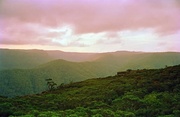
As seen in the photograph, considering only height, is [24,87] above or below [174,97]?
below

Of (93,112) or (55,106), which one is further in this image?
(55,106)

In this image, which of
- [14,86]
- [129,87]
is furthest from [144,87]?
[14,86]

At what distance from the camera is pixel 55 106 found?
108 ft

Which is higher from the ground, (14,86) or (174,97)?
(174,97)

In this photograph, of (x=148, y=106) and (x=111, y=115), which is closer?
(x=111, y=115)

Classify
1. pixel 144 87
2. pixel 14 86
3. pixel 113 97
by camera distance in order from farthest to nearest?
1. pixel 14 86
2. pixel 144 87
3. pixel 113 97

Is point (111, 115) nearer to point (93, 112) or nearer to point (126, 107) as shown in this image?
point (93, 112)

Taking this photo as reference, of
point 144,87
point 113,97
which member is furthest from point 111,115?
point 144,87

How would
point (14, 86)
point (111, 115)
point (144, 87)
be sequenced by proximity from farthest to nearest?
point (14, 86)
point (144, 87)
point (111, 115)

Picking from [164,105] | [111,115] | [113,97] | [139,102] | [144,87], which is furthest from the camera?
[144,87]

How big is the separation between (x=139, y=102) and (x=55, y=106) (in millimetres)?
9573

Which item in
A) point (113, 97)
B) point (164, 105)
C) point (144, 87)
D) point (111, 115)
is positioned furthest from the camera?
point (144, 87)

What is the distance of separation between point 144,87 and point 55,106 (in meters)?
15.2

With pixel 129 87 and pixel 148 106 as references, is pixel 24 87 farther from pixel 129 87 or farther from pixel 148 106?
pixel 148 106
